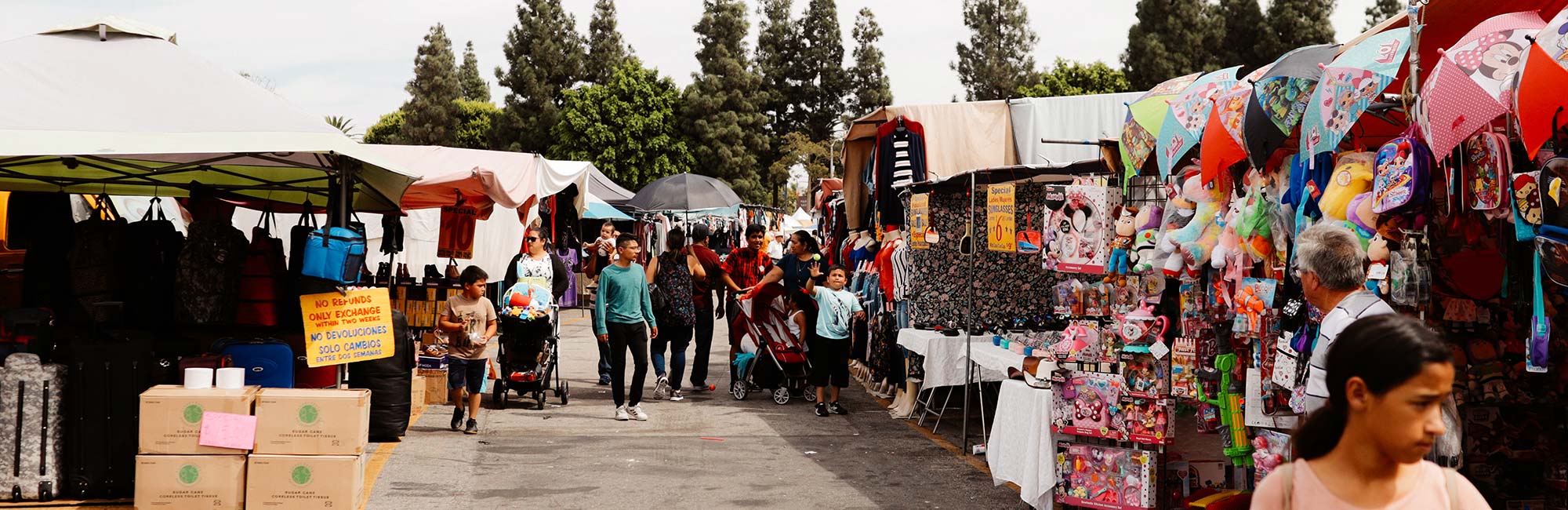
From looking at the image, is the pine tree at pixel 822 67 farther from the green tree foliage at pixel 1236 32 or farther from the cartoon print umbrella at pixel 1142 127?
the cartoon print umbrella at pixel 1142 127

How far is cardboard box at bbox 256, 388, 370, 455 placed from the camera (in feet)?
20.1

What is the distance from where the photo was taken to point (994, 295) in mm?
9586

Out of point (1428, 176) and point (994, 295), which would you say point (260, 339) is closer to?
point (994, 295)

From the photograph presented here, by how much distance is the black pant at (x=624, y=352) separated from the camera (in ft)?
32.7

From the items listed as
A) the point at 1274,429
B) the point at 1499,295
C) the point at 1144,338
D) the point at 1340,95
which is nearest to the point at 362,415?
the point at 1144,338

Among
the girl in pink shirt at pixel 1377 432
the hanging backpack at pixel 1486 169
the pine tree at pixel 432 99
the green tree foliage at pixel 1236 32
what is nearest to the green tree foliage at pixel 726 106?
the pine tree at pixel 432 99

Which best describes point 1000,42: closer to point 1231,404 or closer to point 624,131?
point 624,131

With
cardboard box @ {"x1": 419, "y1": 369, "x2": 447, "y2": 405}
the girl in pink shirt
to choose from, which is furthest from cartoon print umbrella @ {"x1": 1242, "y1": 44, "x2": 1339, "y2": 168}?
cardboard box @ {"x1": 419, "y1": 369, "x2": 447, "y2": 405}

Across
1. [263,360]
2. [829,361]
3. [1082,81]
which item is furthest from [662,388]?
[1082,81]

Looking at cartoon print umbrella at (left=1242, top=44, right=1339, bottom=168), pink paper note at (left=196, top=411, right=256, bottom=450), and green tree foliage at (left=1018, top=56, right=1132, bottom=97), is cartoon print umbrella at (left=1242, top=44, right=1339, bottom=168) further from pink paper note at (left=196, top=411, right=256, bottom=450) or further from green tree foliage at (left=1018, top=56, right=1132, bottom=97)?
green tree foliage at (left=1018, top=56, right=1132, bottom=97)

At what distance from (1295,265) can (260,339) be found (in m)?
5.42

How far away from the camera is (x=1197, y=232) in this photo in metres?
5.74

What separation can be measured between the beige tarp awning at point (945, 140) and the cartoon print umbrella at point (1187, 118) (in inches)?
212

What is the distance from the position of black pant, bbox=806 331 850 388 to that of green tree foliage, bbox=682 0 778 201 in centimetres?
3792
